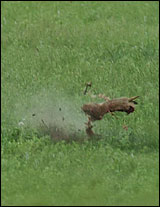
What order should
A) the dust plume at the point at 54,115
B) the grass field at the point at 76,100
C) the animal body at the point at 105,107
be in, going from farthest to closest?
the dust plume at the point at 54,115, the animal body at the point at 105,107, the grass field at the point at 76,100

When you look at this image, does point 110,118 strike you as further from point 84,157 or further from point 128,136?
point 84,157

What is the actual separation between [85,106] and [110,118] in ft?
2.25

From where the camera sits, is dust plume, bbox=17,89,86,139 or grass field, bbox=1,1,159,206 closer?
grass field, bbox=1,1,159,206

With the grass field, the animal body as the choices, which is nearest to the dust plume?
the grass field

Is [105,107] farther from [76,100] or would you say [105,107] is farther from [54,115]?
[76,100]

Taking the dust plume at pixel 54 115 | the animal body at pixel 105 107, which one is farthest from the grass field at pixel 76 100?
the animal body at pixel 105 107

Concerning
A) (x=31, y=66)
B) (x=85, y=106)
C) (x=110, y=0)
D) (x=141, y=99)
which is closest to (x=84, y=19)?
(x=110, y=0)

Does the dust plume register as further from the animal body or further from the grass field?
the animal body

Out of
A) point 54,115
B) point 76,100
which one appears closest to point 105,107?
point 54,115

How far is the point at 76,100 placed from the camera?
543 inches

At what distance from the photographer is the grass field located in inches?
420

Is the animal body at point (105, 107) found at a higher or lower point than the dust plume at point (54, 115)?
higher

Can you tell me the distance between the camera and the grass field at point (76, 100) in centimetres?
1068

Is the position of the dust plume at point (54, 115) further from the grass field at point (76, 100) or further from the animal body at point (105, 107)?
the animal body at point (105, 107)
